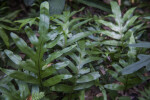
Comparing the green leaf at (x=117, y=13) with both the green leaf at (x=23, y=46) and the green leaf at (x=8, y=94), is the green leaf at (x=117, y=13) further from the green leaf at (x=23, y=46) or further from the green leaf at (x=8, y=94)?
the green leaf at (x=8, y=94)

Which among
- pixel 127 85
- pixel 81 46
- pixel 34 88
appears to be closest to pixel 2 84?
pixel 34 88

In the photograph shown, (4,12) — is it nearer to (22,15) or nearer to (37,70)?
(22,15)

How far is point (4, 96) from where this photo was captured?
1.01 m

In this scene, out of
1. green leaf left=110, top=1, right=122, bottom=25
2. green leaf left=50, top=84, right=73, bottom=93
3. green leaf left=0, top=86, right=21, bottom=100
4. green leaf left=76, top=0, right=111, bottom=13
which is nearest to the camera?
green leaf left=0, top=86, right=21, bottom=100

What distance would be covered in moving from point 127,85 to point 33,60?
2.79ft

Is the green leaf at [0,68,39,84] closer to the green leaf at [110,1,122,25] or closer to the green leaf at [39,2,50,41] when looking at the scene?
the green leaf at [39,2,50,41]

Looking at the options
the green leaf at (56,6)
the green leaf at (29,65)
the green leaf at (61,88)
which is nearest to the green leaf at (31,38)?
the green leaf at (29,65)

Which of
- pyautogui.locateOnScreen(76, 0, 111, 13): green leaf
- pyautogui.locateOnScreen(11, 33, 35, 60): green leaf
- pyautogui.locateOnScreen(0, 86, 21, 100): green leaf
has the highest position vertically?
pyautogui.locateOnScreen(76, 0, 111, 13): green leaf

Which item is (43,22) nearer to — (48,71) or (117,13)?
(48,71)

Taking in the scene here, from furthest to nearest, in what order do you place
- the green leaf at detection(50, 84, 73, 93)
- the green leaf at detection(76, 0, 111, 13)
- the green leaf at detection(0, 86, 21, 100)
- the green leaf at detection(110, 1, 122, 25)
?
the green leaf at detection(76, 0, 111, 13) < the green leaf at detection(110, 1, 122, 25) < the green leaf at detection(50, 84, 73, 93) < the green leaf at detection(0, 86, 21, 100)

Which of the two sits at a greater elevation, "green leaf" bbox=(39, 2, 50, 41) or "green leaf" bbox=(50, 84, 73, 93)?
"green leaf" bbox=(39, 2, 50, 41)

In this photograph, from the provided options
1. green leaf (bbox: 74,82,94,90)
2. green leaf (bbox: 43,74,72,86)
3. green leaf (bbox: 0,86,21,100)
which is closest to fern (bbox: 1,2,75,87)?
green leaf (bbox: 43,74,72,86)

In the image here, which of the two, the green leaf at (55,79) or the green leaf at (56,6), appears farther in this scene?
the green leaf at (56,6)

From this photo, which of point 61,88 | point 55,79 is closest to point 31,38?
point 55,79
